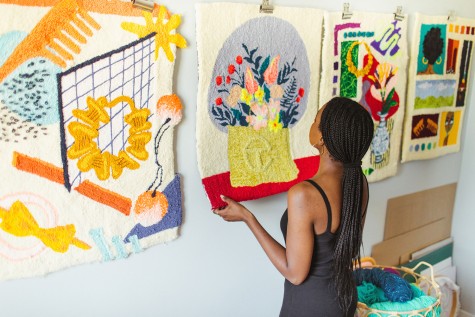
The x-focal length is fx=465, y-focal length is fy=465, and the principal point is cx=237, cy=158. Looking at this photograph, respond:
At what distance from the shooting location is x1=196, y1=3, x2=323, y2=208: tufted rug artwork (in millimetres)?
1359

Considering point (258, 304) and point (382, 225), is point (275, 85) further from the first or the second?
point (382, 225)

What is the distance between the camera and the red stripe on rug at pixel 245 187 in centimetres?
143

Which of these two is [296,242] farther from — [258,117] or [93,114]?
[93,114]

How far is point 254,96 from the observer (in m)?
1.47

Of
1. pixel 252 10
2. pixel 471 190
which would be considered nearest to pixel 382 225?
pixel 471 190

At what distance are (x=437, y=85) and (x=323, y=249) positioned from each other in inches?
50.1

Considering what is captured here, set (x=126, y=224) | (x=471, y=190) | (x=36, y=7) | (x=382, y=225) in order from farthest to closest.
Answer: (x=471, y=190) < (x=382, y=225) < (x=126, y=224) < (x=36, y=7)

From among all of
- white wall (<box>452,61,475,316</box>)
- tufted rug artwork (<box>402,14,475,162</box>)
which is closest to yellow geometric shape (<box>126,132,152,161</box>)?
tufted rug artwork (<box>402,14,475,162</box>)

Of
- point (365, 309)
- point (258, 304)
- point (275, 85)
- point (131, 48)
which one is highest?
point (131, 48)

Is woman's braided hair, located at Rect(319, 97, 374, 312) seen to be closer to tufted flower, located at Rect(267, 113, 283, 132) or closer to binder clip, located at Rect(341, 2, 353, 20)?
tufted flower, located at Rect(267, 113, 283, 132)

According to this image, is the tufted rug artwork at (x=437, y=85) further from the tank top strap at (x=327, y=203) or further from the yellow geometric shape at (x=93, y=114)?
the yellow geometric shape at (x=93, y=114)

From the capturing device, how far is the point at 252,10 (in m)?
1.40

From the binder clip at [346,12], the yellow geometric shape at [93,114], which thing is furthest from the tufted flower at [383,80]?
the yellow geometric shape at [93,114]

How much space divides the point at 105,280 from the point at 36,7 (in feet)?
2.41
